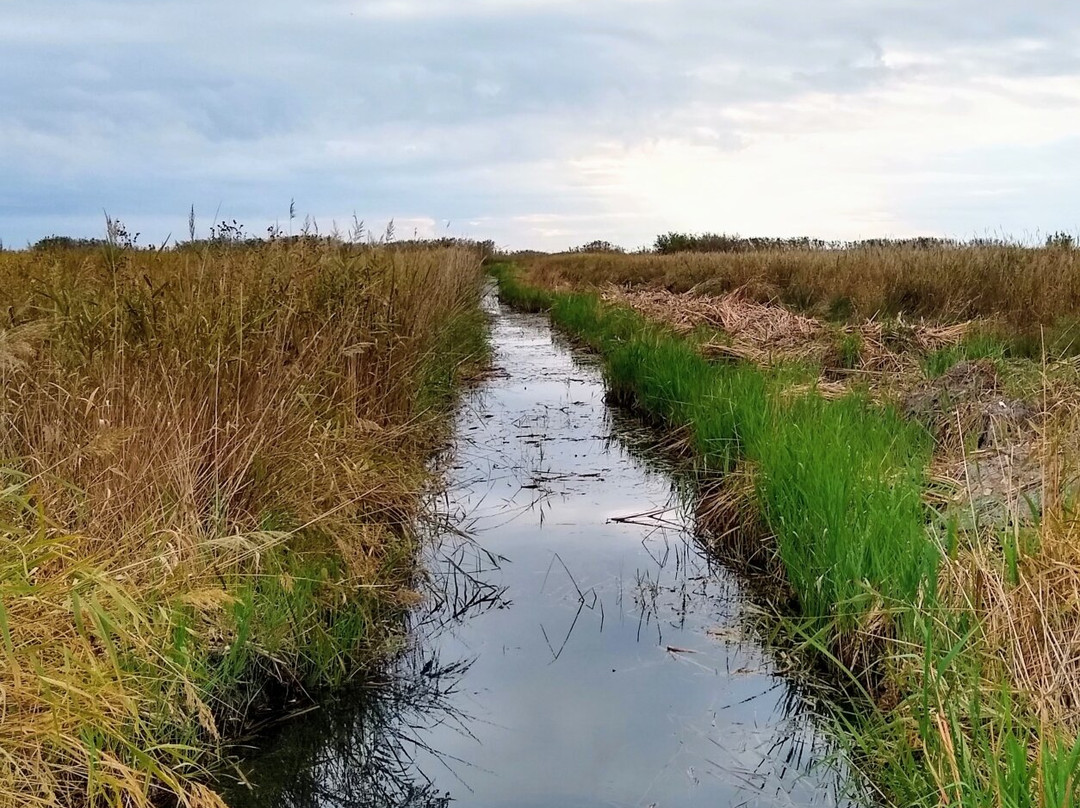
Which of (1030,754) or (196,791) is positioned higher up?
(1030,754)

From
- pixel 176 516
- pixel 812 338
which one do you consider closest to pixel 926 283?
pixel 812 338

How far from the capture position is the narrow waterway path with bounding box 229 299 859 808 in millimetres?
2658

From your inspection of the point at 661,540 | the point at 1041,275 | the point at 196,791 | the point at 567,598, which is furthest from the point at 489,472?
the point at 1041,275

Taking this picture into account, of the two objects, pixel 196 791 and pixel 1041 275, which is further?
pixel 1041 275

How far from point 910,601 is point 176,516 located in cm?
243

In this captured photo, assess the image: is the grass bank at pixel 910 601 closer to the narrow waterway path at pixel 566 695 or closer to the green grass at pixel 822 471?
the green grass at pixel 822 471

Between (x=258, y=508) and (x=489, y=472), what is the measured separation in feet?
9.93

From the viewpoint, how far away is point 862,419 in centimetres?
495

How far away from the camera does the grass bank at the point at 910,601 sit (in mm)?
2068

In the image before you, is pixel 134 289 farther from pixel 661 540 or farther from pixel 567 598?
pixel 661 540

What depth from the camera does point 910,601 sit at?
9.29 feet

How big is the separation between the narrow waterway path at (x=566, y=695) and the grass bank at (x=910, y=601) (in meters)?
0.31

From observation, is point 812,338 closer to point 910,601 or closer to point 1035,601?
point 910,601

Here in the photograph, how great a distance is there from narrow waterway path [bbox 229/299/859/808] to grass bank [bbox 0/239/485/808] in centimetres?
24
